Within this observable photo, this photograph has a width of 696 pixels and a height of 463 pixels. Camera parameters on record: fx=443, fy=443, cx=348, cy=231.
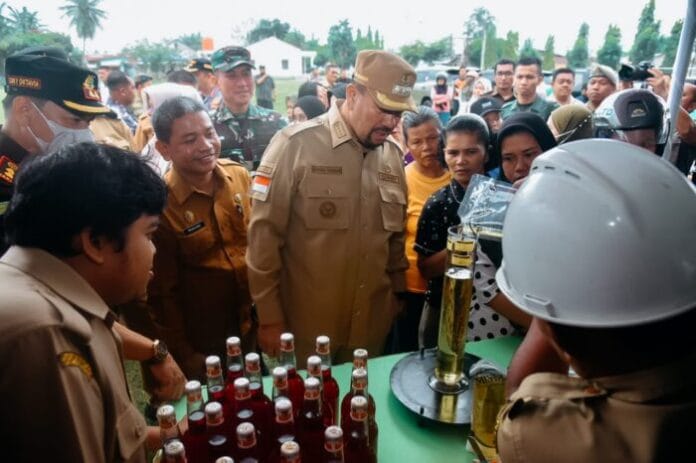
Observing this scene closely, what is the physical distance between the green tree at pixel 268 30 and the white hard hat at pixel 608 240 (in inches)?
2185

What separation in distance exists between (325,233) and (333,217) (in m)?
Answer: 0.09

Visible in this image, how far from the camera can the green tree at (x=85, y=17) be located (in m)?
9.50

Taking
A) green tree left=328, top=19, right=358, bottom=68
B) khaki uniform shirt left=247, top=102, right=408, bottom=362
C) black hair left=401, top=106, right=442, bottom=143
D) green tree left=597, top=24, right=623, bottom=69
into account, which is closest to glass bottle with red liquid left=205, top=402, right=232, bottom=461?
khaki uniform shirt left=247, top=102, right=408, bottom=362

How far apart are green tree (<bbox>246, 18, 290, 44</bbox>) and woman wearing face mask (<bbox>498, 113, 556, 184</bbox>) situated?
2137 inches

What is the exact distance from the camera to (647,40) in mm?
25422

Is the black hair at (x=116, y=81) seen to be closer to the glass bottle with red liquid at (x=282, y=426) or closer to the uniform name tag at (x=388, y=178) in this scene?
the uniform name tag at (x=388, y=178)

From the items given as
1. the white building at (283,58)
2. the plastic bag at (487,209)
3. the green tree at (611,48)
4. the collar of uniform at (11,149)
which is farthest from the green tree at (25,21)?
the white building at (283,58)

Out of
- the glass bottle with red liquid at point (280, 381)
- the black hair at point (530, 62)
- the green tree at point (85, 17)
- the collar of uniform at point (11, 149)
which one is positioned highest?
the green tree at point (85, 17)

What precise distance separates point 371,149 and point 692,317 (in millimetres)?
1673

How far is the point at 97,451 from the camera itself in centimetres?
94

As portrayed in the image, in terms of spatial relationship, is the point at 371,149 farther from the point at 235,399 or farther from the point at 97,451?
the point at 97,451

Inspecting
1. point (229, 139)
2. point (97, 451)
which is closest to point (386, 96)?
point (97, 451)

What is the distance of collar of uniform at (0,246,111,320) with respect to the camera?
38.4 inches

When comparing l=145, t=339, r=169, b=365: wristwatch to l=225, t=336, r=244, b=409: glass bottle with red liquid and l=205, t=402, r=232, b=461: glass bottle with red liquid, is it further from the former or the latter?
l=205, t=402, r=232, b=461: glass bottle with red liquid
